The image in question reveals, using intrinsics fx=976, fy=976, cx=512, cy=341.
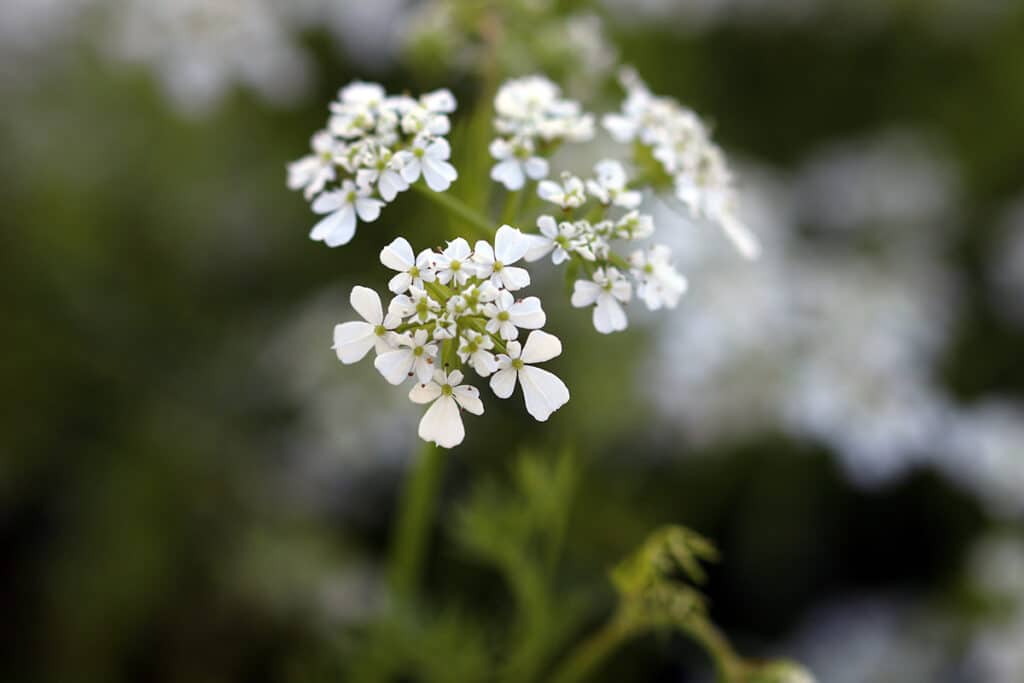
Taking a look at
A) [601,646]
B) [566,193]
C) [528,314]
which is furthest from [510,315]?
[601,646]

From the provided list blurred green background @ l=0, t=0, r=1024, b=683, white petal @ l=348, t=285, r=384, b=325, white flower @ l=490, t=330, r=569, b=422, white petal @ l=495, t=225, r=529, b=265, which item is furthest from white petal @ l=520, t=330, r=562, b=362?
blurred green background @ l=0, t=0, r=1024, b=683

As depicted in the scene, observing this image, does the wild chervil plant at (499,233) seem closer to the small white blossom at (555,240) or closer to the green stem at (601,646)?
the small white blossom at (555,240)

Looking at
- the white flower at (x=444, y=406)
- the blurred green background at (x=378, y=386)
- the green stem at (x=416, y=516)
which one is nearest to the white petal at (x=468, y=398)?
the white flower at (x=444, y=406)

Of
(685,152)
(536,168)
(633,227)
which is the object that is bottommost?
(633,227)

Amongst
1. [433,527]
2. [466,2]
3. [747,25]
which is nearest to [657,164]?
[466,2]

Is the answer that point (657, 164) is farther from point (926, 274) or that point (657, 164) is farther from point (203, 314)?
point (203, 314)

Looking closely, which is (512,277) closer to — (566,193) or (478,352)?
(478,352)

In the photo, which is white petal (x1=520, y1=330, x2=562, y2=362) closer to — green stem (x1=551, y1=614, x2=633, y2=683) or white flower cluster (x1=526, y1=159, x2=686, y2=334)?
white flower cluster (x1=526, y1=159, x2=686, y2=334)
